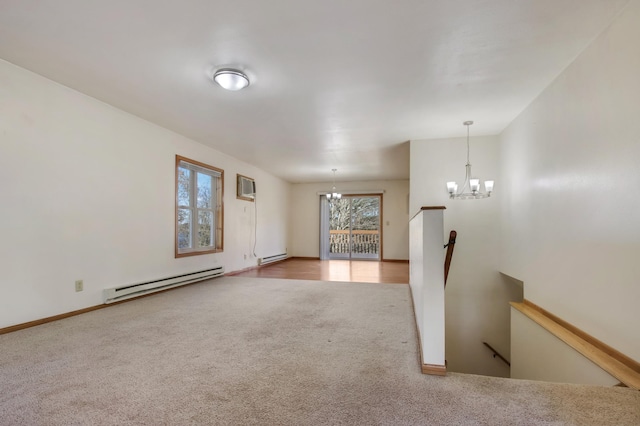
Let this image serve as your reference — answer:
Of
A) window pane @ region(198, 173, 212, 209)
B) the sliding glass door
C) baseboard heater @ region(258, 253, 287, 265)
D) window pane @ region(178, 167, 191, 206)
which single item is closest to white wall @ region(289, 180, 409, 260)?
the sliding glass door

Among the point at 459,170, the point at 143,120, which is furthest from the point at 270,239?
the point at 459,170

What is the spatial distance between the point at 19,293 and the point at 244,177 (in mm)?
4250

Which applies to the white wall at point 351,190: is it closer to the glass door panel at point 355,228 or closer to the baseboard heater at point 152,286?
the glass door panel at point 355,228

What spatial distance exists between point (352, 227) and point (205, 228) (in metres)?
5.03

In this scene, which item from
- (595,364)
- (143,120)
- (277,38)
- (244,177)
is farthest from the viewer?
(244,177)

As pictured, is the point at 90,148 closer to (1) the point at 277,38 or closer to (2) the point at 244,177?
(1) the point at 277,38

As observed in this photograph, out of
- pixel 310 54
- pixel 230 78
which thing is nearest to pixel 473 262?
pixel 310 54

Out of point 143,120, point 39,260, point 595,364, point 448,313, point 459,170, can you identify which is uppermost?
point 143,120

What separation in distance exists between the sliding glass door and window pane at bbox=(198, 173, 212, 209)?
440 cm

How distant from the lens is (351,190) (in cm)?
910

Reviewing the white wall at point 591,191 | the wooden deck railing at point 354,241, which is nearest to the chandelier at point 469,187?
the white wall at point 591,191

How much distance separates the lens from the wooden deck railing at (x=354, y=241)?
357 inches

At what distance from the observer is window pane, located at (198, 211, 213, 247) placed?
17.2 feet

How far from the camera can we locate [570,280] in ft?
8.45
